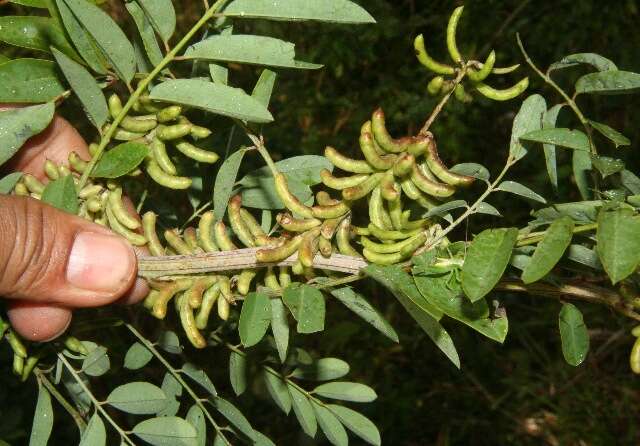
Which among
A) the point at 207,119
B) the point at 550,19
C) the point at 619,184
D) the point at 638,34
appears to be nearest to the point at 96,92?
the point at 207,119

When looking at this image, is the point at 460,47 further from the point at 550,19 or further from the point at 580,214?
the point at 580,214


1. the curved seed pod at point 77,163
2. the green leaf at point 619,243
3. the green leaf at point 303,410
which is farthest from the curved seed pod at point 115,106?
the green leaf at point 619,243

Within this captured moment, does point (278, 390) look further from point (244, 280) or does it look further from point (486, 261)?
point (486, 261)

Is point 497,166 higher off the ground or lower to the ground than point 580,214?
lower

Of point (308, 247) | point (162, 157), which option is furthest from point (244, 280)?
point (162, 157)

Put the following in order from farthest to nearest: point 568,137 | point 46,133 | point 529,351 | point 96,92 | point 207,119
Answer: point 529,351 → point 46,133 → point 207,119 → point 96,92 → point 568,137
